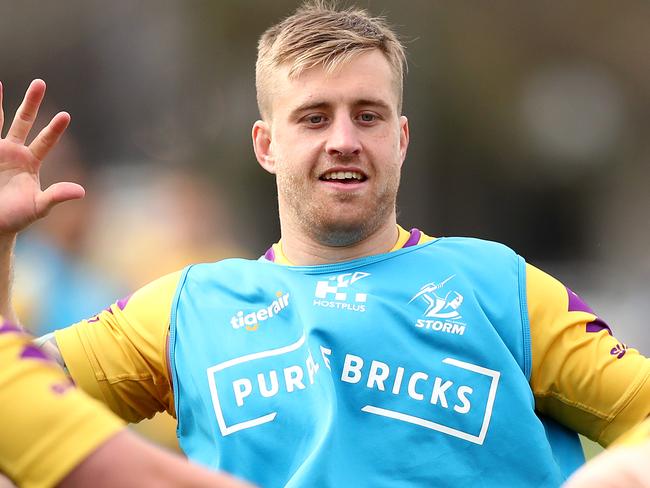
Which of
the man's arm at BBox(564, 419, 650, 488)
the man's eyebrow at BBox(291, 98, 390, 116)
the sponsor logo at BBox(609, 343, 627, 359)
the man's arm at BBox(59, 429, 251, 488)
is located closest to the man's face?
the man's eyebrow at BBox(291, 98, 390, 116)

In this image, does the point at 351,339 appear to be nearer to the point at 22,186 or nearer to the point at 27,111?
the point at 22,186

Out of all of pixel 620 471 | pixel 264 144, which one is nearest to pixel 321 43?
pixel 264 144

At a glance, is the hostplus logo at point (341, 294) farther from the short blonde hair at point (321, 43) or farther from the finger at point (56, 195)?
the finger at point (56, 195)

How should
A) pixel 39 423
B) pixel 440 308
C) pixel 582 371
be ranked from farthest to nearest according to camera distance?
pixel 440 308 → pixel 582 371 → pixel 39 423

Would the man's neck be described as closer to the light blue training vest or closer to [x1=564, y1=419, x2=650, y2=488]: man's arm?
the light blue training vest

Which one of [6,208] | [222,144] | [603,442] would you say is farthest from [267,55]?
[222,144]

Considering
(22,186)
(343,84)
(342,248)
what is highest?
→ (343,84)

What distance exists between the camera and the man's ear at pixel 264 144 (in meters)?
3.54

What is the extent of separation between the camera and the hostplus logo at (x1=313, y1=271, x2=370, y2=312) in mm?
3127

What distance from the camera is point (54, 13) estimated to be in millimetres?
8438

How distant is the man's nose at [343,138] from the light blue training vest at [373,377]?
1.12 feet

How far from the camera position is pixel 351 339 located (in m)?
3.06

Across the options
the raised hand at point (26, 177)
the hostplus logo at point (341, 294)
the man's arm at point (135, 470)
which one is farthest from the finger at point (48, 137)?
the man's arm at point (135, 470)

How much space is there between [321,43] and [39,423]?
193cm
